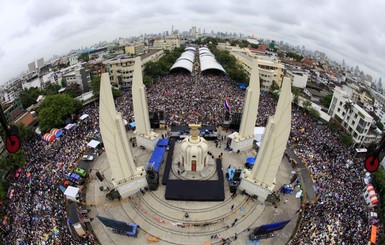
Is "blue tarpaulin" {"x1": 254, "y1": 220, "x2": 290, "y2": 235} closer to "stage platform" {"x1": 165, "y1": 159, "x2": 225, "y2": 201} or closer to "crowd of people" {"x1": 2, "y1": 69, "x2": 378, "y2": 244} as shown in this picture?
"crowd of people" {"x1": 2, "y1": 69, "x2": 378, "y2": 244}

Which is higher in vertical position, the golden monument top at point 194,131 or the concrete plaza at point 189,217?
the golden monument top at point 194,131

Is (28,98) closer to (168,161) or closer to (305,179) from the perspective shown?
(168,161)

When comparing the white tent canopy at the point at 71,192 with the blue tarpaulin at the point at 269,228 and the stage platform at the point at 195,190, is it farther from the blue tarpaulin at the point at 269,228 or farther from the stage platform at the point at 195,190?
the blue tarpaulin at the point at 269,228

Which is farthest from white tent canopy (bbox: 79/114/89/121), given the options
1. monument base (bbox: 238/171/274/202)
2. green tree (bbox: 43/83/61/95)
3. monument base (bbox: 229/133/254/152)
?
monument base (bbox: 238/171/274/202)

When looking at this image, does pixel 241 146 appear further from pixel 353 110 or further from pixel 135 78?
pixel 353 110

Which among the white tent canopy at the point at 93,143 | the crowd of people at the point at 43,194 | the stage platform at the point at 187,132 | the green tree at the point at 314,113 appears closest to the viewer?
the crowd of people at the point at 43,194

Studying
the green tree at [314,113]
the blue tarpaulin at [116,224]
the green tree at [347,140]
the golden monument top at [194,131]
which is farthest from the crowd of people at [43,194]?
the green tree at [314,113]
